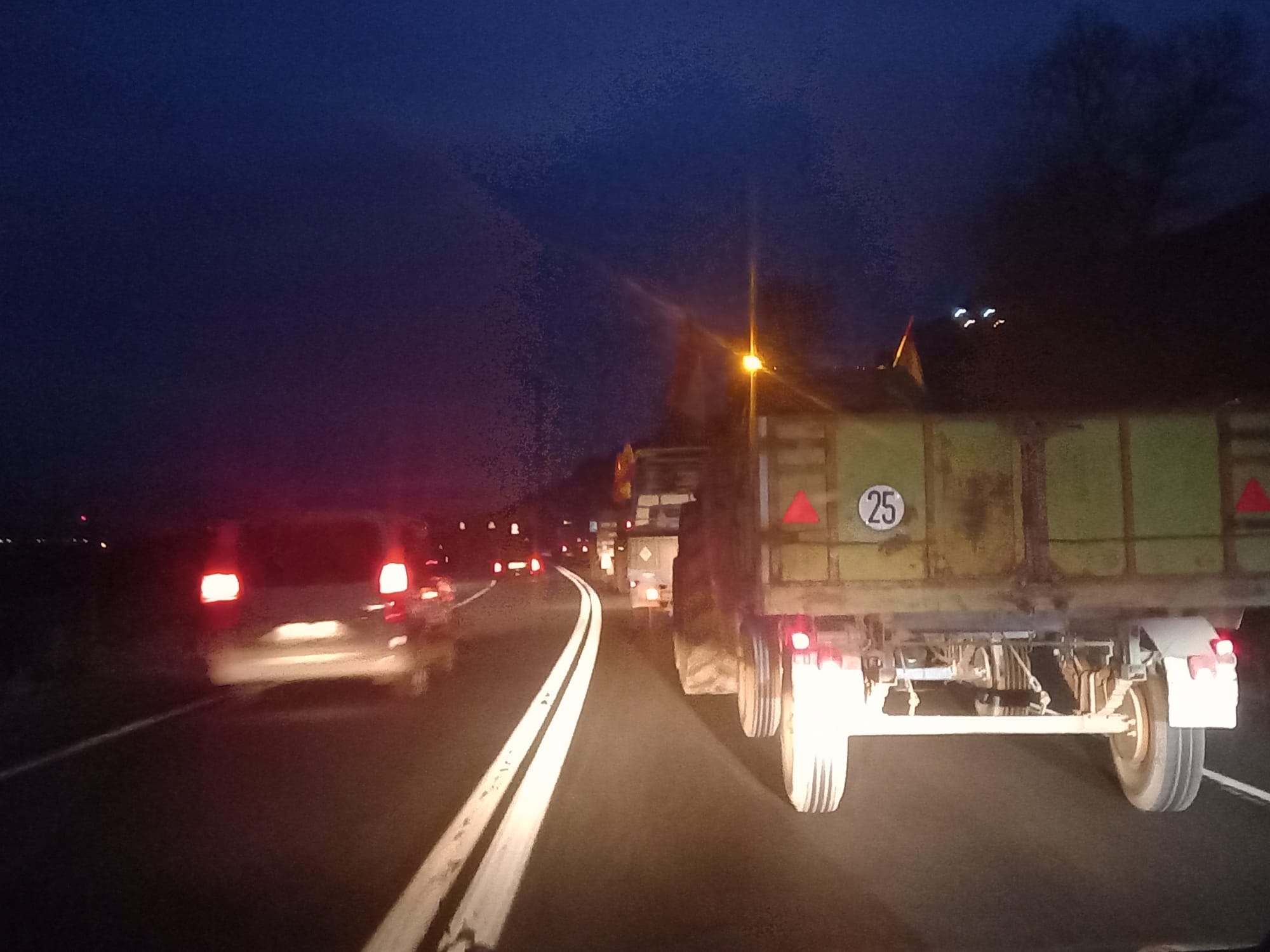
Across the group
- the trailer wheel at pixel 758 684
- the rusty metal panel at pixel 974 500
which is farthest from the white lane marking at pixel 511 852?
the rusty metal panel at pixel 974 500

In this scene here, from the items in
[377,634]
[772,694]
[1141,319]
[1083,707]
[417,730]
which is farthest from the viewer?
[1141,319]

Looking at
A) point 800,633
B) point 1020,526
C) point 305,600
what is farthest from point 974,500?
point 305,600

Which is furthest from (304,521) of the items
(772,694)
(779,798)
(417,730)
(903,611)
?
(903,611)

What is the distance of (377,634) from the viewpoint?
13.5 m

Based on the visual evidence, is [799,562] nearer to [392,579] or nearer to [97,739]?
[392,579]

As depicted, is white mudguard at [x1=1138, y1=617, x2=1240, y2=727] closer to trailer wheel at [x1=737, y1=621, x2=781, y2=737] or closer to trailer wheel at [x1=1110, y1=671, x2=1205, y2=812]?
trailer wheel at [x1=1110, y1=671, x2=1205, y2=812]

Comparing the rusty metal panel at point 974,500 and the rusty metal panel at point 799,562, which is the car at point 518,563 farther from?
the rusty metal panel at point 974,500

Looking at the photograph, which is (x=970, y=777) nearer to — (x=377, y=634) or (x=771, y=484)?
(x=771, y=484)

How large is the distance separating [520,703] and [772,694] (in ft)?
13.8

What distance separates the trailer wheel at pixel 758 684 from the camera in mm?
9883

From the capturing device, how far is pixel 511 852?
719 cm

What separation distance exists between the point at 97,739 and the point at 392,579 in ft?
10.8

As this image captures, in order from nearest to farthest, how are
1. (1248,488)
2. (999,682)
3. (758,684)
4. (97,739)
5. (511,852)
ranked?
1. (511,852)
2. (1248,488)
3. (999,682)
4. (758,684)
5. (97,739)

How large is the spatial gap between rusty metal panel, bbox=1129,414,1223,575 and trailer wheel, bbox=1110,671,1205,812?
2.46ft
